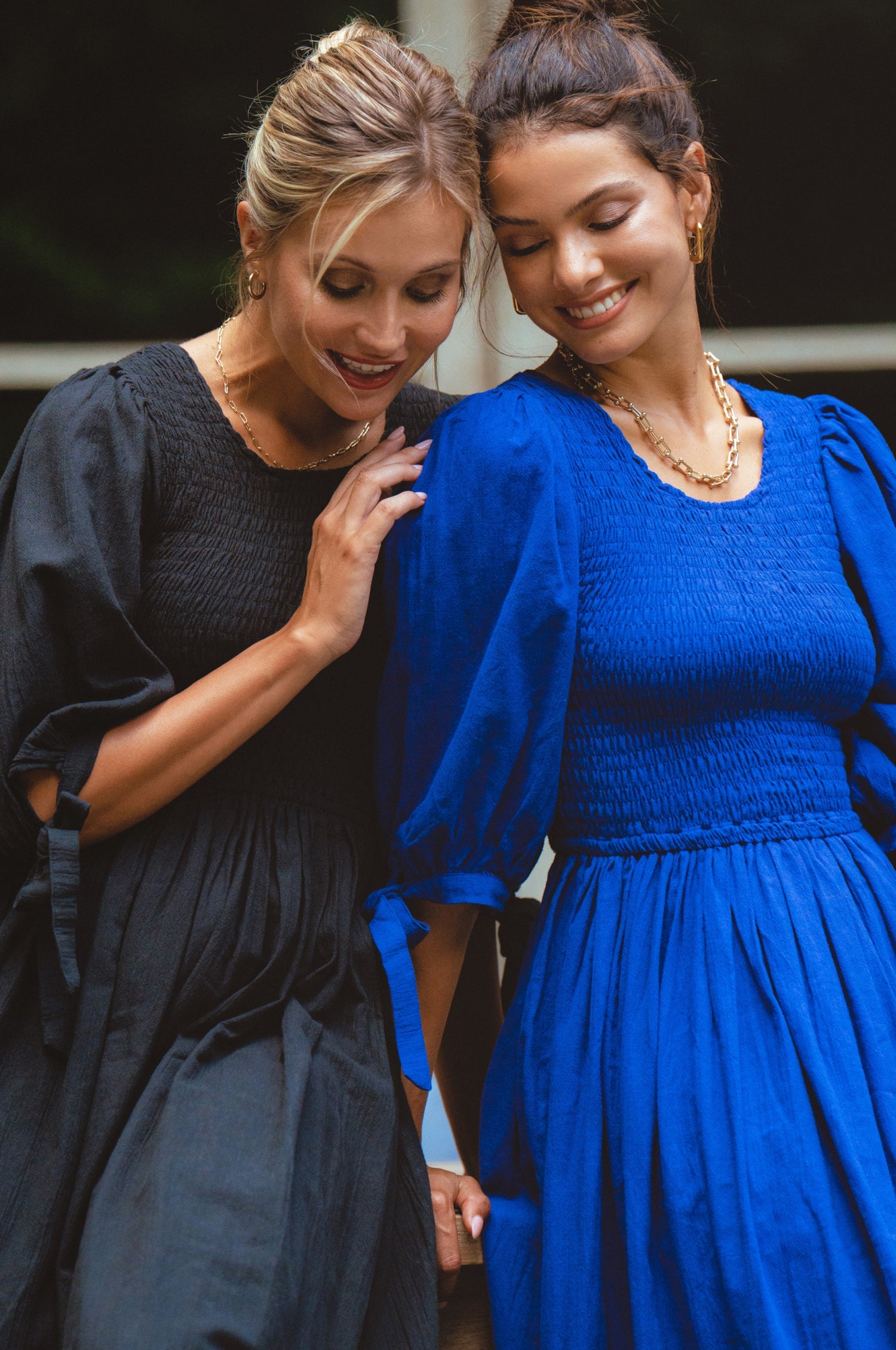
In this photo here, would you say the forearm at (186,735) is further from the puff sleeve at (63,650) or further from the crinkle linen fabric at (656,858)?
the crinkle linen fabric at (656,858)

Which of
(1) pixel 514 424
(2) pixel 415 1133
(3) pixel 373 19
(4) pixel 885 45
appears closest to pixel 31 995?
(2) pixel 415 1133

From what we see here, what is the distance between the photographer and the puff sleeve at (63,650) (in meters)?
1.25

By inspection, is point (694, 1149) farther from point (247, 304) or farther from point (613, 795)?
point (247, 304)

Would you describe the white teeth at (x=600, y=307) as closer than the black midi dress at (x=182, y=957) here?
No

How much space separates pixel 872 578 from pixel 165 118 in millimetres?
1529

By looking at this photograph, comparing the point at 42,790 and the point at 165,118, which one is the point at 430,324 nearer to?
the point at 42,790

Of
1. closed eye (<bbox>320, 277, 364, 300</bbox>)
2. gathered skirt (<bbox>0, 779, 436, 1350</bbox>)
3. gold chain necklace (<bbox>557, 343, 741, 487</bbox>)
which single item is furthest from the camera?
gold chain necklace (<bbox>557, 343, 741, 487</bbox>)

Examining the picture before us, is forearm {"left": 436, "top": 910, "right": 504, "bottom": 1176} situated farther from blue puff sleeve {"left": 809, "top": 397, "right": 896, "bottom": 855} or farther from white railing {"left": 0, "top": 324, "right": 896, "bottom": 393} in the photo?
white railing {"left": 0, "top": 324, "right": 896, "bottom": 393}

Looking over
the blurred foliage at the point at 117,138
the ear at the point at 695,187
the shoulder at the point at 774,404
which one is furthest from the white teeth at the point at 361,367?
the blurred foliage at the point at 117,138

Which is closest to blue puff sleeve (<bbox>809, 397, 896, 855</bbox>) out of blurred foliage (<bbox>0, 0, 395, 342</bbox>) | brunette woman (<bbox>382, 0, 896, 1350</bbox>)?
brunette woman (<bbox>382, 0, 896, 1350</bbox>)

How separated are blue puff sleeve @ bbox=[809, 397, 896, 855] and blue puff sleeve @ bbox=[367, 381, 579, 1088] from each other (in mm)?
356

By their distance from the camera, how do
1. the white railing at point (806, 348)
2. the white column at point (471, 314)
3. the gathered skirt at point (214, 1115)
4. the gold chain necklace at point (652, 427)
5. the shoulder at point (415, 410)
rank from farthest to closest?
the white railing at point (806, 348) → the white column at point (471, 314) → the shoulder at point (415, 410) → the gold chain necklace at point (652, 427) → the gathered skirt at point (214, 1115)

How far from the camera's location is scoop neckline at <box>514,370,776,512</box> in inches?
55.6

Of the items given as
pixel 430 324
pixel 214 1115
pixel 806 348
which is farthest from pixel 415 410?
pixel 806 348
